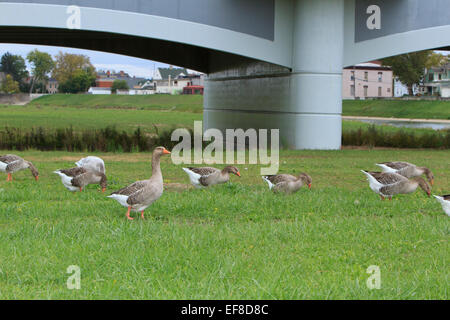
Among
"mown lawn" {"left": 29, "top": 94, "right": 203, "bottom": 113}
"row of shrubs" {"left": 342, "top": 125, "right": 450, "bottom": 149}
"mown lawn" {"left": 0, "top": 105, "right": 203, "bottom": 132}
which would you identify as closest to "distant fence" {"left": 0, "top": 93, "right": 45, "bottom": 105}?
"mown lawn" {"left": 29, "top": 94, "right": 203, "bottom": 113}

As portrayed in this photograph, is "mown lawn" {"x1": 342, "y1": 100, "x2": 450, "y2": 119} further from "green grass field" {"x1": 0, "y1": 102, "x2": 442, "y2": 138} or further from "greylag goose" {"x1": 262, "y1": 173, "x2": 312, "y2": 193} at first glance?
"greylag goose" {"x1": 262, "y1": 173, "x2": 312, "y2": 193}

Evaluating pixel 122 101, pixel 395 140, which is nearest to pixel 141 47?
pixel 395 140

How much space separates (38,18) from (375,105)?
69.1 m

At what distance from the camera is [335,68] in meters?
24.6

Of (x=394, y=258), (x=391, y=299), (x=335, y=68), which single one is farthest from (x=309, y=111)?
(x=391, y=299)

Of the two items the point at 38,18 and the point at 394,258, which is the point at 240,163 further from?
the point at 394,258

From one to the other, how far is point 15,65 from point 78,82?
54.8 feet

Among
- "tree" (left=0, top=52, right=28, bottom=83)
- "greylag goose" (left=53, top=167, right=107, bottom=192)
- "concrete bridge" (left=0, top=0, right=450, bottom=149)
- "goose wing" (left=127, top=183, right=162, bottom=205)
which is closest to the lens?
"goose wing" (left=127, top=183, right=162, bottom=205)

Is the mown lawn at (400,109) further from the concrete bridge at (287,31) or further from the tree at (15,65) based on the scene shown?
the tree at (15,65)

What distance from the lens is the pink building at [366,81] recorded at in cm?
11394

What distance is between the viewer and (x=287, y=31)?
25.5 meters

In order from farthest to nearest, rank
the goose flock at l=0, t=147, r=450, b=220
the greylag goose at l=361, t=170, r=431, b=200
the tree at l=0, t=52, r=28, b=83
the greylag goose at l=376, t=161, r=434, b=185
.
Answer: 1. the tree at l=0, t=52, r=28, b=83
2. the greylag goose at l=376, t=161, r=434, b=185
3. the greylag goose at l=361, t=170, r=431, b=200
4. the goose flock at l=0, t=147, r=450, b=220

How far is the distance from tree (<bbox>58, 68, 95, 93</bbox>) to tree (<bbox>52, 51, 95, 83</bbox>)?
63 cm

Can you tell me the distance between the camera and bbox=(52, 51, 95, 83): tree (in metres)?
122
